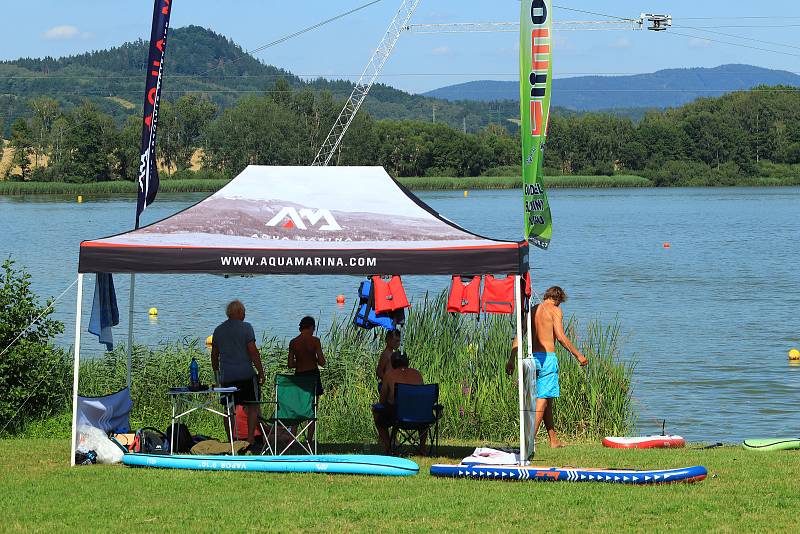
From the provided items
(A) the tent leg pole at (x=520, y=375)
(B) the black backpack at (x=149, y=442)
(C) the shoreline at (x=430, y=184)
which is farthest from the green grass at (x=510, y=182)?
(A) the tent leg pole at (x=520, y=375)

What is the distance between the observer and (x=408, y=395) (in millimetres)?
10414

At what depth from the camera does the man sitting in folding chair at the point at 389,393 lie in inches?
418

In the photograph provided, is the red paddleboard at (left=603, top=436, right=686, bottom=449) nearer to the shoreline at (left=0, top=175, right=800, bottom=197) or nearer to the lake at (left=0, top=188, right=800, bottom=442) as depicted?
the lake at (left=0, top=188, right=800, bottom=442)

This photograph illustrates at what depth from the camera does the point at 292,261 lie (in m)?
9.66

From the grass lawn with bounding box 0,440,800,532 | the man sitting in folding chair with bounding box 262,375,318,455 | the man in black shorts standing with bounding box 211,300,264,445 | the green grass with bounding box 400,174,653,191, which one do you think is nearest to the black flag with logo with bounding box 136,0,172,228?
the man in black shorts standing with bounding box 211,300,264,445

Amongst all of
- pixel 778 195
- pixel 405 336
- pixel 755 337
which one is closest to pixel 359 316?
pixel 405 336

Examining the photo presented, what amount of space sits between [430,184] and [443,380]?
108 metres

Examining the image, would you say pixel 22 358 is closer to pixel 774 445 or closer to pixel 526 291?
pixel 526 291

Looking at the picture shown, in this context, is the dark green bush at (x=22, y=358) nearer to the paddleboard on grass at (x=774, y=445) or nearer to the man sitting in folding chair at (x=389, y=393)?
the man sitting in folding chair at (x=389, y=393)

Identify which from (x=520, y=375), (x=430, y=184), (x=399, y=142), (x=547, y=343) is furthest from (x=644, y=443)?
(x=399, y=142)

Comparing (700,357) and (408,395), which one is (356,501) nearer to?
(408,395)

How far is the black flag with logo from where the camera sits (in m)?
11.6

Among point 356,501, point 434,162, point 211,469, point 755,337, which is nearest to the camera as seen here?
point 356,501

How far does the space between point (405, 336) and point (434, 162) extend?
381 feet
